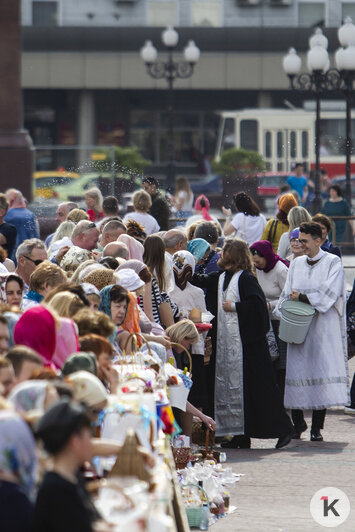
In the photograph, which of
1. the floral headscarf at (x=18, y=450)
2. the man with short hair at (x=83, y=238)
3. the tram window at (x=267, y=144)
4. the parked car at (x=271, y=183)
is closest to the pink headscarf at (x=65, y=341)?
the floral headscarf at (x=18, y=450)

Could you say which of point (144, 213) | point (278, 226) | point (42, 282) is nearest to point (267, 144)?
point (144, 213)

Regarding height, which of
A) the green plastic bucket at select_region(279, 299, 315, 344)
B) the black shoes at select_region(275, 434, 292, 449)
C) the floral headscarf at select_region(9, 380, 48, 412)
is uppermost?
the floral headscarf at select_region(9, 380, 48, 412)

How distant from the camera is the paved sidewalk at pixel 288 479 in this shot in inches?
339

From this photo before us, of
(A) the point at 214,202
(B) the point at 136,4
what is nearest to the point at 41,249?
(A) the point at 214,202

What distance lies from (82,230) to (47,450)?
7970 millimetres

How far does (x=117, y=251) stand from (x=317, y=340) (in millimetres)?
1848

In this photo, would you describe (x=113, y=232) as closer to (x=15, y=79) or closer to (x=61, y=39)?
(x=15, y=79)

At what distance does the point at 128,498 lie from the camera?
5.11 meters

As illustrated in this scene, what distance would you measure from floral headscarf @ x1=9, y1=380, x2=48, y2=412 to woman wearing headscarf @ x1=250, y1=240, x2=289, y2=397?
7.37m

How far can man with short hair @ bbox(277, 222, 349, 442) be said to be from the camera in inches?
467

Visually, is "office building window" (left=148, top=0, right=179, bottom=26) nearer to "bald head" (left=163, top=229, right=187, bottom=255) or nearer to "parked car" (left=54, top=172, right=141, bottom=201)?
"parked car" (left=54, top=172, right=141, bottom=201)

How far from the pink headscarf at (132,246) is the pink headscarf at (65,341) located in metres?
5.80

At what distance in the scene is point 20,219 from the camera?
16.6 metres

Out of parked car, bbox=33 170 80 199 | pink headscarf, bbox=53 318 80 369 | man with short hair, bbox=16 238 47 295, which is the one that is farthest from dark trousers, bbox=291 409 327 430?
parked car, bbox=33 170 80 199
